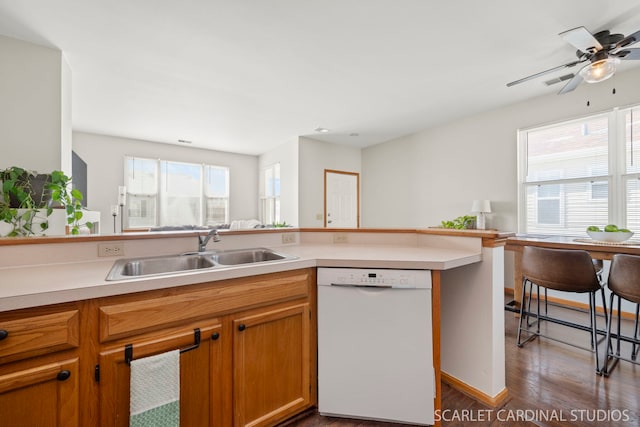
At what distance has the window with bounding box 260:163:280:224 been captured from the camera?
20.1ft

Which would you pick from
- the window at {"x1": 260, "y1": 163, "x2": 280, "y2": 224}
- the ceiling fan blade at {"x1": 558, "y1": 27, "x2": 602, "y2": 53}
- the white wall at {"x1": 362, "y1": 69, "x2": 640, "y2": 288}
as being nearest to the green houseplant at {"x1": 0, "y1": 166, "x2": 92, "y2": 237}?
the ceiling fan blade at {"x1": 558, "y1": 27, "x2": 602, "y2": 53}

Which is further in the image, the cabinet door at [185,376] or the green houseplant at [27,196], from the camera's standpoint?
the green houseplant at [27,196]

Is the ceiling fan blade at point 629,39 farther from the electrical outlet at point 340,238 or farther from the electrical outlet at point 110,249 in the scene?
the electrical outlet at point 110,249

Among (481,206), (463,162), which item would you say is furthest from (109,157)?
(481,206)

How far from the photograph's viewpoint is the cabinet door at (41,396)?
0.84m

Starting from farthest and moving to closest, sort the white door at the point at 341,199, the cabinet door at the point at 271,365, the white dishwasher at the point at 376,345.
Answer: the white door at the point at 341,199
the white dishwasher at the point at 376,345
the cabinet door at the point at 271,365

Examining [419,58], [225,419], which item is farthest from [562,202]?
[225,419]

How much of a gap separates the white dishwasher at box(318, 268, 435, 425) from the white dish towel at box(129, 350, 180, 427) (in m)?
0.70

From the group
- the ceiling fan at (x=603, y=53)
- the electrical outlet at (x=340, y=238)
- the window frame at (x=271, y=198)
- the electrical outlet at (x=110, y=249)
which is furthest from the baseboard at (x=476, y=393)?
the window frame at (x=271, y=198)

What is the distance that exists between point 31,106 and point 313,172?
3.89 meters

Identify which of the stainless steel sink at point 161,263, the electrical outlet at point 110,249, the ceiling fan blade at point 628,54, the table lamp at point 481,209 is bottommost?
the stainless steel sink at point 161,263

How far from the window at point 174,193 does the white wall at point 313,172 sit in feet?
7.69

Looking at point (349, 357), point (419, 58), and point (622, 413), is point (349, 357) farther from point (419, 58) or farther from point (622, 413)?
point (419, 58)

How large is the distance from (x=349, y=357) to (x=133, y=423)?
947mm
